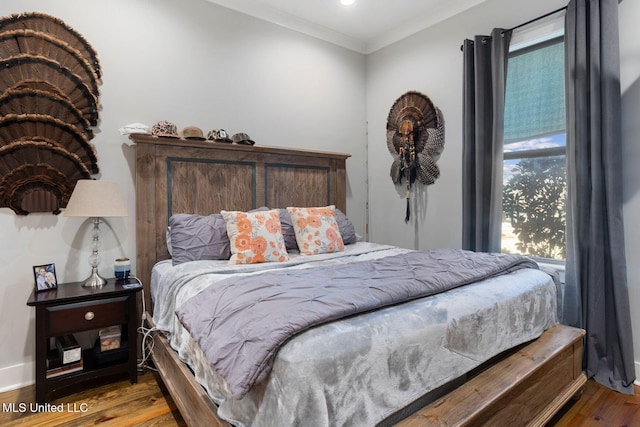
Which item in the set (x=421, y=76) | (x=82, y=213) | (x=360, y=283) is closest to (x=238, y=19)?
(x=421, y=76)

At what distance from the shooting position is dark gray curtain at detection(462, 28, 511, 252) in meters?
2.72

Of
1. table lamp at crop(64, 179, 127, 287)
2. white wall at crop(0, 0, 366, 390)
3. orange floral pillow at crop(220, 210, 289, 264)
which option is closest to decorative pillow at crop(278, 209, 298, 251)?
orange floral pillow at crop(220, 210, 289, 264)

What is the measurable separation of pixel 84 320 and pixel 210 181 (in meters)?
1.26

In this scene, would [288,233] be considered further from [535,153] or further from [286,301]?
[535,153]

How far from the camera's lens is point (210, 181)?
281 centimetres

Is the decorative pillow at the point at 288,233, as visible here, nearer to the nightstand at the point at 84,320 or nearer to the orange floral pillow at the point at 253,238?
the orange floral pillow at the point at 253,238

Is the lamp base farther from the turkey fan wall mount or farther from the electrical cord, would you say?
the turkey fan wall mount

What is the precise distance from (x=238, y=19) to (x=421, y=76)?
5.76ft

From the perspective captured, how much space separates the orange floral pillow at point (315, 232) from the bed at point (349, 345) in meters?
0.12

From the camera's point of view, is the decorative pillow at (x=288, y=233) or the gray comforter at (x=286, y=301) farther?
the decorative pillow at (x=288, y=233)

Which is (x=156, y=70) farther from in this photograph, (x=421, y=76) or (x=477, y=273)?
(x=477, y=273)

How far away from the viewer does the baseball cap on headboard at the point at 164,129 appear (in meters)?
2.54

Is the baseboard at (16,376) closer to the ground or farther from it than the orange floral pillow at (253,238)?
closer to the ground

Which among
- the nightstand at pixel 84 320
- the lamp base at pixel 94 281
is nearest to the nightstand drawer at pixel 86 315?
the nightstand at pixel 84 320
